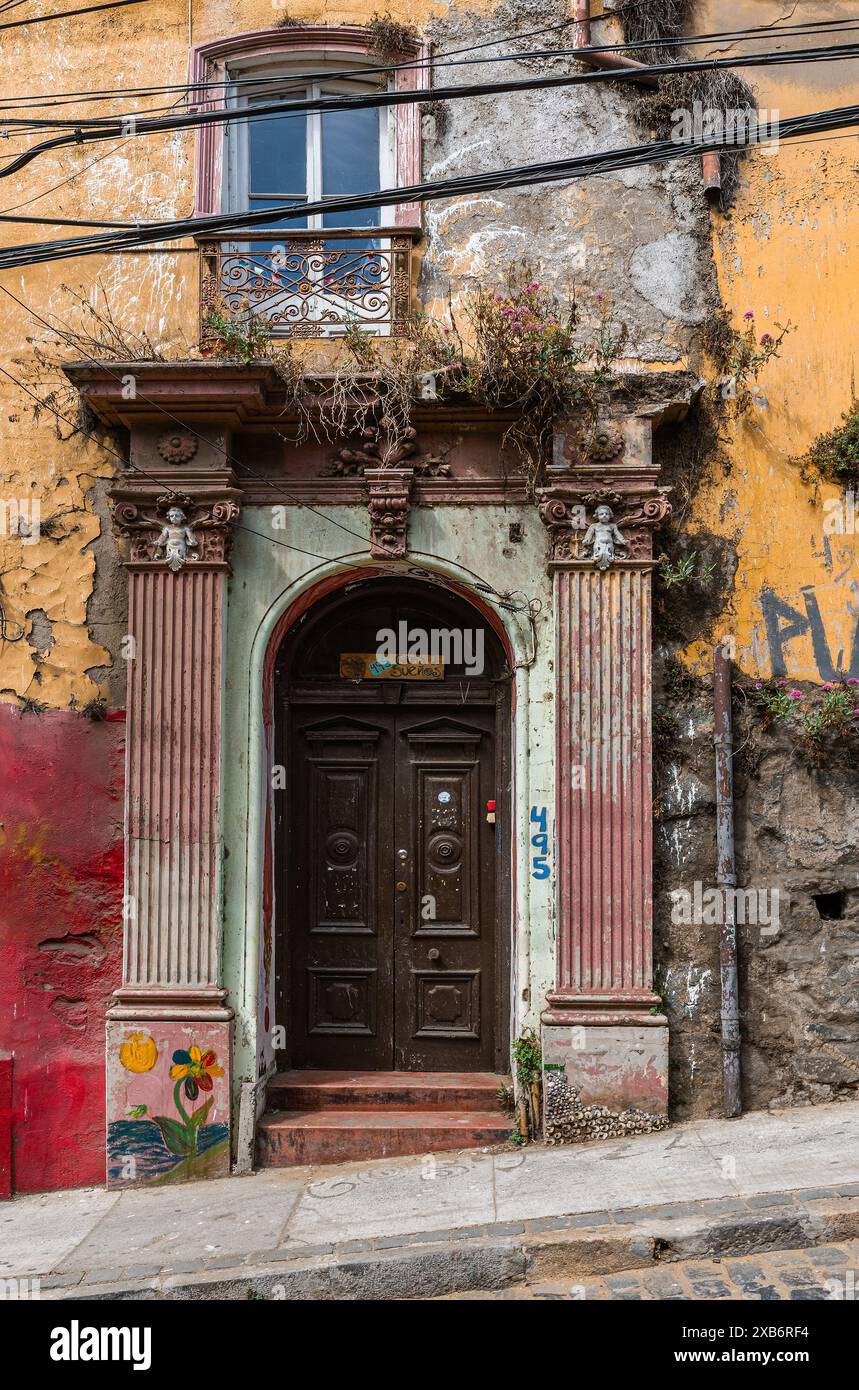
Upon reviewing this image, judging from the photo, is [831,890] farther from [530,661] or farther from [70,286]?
[70,286]

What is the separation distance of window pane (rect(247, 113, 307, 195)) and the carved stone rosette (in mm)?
2126

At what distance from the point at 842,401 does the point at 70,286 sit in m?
5.06

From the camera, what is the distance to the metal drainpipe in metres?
6.59

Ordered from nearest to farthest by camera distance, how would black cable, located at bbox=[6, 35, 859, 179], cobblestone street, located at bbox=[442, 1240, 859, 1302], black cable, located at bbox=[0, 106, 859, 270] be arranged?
cobblestone street, located at bbox=[442, 1240, 859, 1302] → black cable, located at bbox=[6, 35, 859, 179] → black cable, located at bbox=[0, 106, 859, 270]

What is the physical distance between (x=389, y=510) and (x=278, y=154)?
2629 mm

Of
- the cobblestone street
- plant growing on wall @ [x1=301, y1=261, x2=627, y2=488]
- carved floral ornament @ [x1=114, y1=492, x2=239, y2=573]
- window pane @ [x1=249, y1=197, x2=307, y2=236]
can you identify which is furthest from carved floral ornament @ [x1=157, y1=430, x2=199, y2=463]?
the cobblestone street

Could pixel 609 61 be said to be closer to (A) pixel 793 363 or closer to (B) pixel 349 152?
(B) pixel 349 152

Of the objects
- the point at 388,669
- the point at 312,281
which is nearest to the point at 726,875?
the point at 388,669

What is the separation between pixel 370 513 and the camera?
22.8 ft

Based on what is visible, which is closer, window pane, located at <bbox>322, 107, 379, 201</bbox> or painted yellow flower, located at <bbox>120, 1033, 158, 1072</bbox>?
painted yellow flower, located at <bbox>120, 1033, 158, 1072</bbox>

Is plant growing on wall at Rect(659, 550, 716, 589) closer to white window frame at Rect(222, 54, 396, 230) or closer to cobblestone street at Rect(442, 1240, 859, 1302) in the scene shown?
white window frame at Rect(222, 54, 396, 230)

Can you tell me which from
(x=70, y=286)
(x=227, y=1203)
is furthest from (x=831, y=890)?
(x=70, y=286)

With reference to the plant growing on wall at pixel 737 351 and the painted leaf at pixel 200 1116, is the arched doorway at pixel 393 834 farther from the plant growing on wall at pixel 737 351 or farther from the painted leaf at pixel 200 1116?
the plant growing on wall at pixel 737 351

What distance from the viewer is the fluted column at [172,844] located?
650 centimetres
